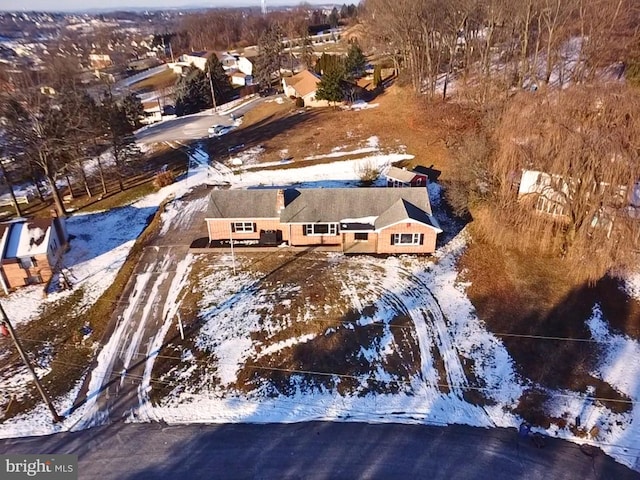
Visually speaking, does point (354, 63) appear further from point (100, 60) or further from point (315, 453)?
point (100, 60)

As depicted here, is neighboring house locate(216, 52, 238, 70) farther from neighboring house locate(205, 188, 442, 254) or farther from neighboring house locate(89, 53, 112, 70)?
neighboring house locate(205, 188, 442, 254)

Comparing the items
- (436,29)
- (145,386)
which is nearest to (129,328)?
(145,386)

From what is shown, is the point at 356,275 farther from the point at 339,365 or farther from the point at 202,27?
the point at 202,27

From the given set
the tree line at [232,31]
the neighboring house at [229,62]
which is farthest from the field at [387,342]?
the tree line at [232,31]

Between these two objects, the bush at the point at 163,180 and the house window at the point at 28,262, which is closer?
the house window at the point at 28,262

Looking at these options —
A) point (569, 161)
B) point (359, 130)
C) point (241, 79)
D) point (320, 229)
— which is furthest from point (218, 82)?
point (569, 161)

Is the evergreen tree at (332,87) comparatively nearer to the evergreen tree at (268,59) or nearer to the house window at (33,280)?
the evergreen tree at (268,59)

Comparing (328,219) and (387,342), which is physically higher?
(328,219)
